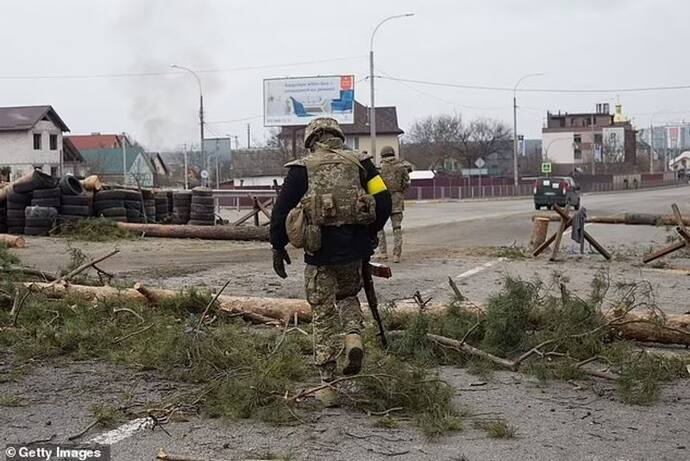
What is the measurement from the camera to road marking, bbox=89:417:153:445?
15.8 feet

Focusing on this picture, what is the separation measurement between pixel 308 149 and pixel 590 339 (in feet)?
9.10

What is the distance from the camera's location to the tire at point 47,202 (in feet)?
63.9

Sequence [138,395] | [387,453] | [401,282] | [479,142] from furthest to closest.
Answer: [479,142] < [401,282] < [138,395] < [387,453]

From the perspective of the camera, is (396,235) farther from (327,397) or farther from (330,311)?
(327,397)

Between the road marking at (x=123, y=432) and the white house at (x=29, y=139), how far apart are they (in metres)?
62.2

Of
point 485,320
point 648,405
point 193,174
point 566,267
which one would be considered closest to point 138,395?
point 485,320

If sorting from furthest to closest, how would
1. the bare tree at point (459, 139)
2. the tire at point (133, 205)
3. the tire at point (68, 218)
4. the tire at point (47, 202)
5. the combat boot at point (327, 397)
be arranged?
the bare tree at point (459, 139), the tire at point (133, 205), the tire at point (68, 218), the tire at point (47, 202), the combat boot at point (327, 397)

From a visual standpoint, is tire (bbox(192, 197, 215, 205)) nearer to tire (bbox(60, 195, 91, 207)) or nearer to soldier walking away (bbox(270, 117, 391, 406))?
tire (bbox(60, 195, 91, 207))

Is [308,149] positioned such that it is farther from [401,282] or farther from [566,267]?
[566,267]

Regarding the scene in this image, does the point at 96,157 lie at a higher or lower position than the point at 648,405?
higher

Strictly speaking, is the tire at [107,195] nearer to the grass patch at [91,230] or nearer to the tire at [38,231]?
the grass patch at [91,230]

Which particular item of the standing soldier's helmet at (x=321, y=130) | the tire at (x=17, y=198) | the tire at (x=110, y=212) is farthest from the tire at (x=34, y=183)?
the standing soldier's helmet at (x=321, y=130)

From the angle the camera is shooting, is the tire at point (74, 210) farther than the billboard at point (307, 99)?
No

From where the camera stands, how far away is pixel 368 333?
7184mm
